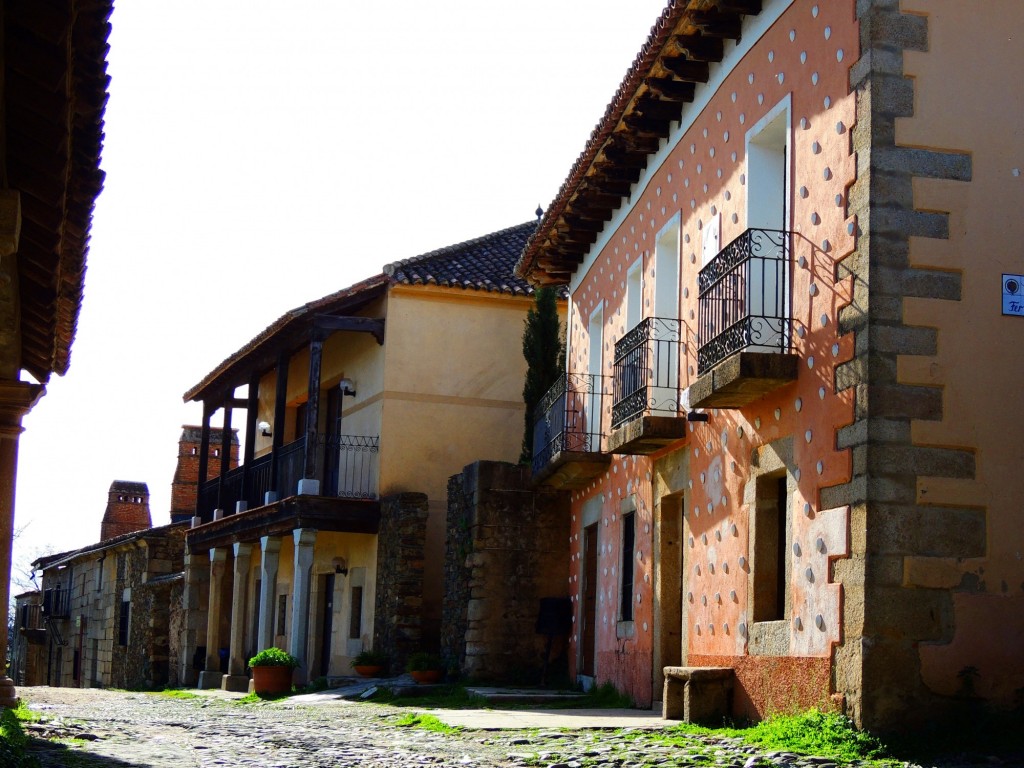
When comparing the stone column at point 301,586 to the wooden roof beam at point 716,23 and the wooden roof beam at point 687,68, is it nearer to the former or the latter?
the wooden roof beam at point 687,68

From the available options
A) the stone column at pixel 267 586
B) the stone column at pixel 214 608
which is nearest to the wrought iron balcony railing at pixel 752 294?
the stone column at pixel 267 586

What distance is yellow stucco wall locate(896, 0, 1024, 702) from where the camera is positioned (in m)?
8.79

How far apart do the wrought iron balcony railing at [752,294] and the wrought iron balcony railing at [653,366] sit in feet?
6.64

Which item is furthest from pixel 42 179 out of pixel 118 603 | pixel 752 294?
pixel 118 603

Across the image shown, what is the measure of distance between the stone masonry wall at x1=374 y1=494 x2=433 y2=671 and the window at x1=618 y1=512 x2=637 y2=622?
6.02 metres

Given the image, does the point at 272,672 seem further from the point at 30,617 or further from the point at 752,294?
the point at 30,617

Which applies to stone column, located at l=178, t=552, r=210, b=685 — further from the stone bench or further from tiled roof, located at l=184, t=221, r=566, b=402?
the stone bench

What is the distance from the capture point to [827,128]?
979 centimetres

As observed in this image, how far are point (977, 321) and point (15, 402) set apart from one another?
7.95 m

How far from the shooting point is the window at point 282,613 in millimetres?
26469

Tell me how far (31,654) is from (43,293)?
39825 millimetres

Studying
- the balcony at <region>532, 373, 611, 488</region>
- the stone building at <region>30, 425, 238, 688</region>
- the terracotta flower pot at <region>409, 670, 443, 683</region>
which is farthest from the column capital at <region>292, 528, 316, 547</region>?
the stone building at <region>30, 425, 238, 688</region>

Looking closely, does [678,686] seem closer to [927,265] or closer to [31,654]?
[927,265]

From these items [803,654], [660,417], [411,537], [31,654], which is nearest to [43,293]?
[660,417]
